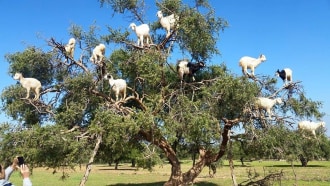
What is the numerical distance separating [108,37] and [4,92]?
4814mm

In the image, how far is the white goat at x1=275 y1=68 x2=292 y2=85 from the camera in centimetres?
1399

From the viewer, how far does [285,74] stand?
14.1m

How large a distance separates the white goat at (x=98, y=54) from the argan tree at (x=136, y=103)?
0.61 ft

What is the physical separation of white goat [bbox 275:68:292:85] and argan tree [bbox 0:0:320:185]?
45cm

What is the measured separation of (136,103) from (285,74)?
22.3 feet

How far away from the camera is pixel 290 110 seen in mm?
14781

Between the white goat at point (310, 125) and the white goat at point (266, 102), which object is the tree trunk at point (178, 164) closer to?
the white goat at point (266, 102)

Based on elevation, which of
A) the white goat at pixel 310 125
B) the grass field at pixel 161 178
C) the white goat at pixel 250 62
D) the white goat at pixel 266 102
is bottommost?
the grass field at pixel 161 178

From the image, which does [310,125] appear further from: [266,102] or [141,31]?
[141,31]

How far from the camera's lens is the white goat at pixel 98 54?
1461cm

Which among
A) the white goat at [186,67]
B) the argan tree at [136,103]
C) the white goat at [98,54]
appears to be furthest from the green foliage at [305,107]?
the white goat at [98,54]

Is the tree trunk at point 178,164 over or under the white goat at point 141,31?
under

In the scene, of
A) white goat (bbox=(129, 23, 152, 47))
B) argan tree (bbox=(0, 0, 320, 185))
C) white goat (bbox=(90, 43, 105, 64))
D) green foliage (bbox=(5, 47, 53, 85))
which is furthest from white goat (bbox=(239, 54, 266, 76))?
green foliage (bbox=(5, 47, 53, 85))

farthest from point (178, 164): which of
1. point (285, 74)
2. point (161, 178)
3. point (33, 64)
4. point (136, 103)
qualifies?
point (161, 178)
